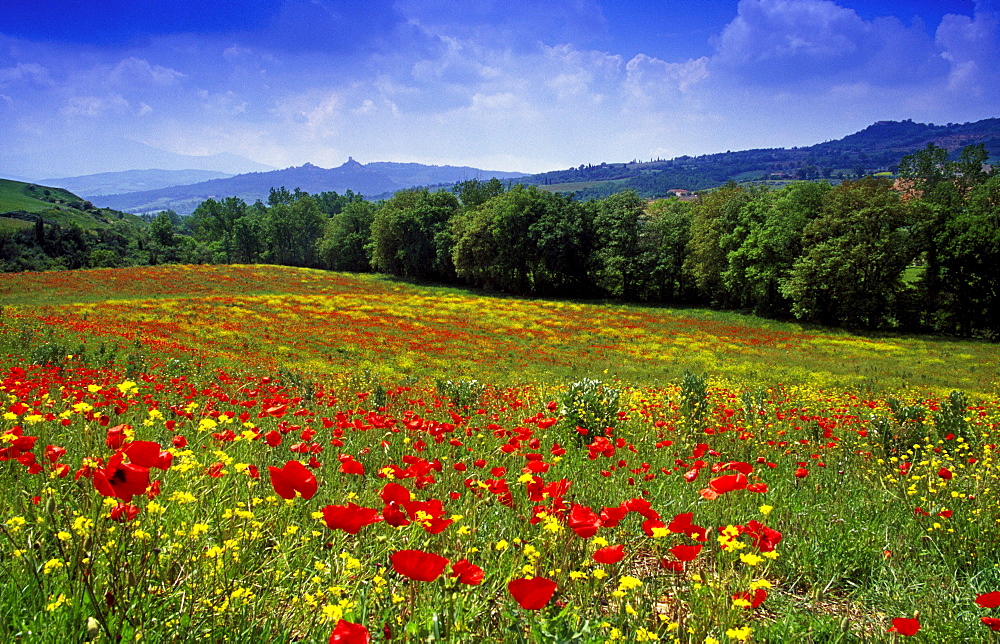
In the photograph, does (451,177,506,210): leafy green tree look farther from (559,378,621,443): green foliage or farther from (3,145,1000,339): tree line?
(559,378,621,443): green foliage

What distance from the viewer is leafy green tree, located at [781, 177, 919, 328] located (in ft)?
106

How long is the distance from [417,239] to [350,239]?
15232 mm

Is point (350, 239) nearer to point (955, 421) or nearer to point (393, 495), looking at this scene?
point (955, 421)

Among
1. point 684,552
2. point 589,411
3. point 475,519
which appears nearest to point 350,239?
point 589,411

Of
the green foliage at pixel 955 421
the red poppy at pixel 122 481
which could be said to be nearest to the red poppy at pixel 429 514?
the red poppy at pixel 122 481

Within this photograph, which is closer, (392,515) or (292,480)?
(292,480)

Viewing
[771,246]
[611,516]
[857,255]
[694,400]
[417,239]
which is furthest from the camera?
[417,239]

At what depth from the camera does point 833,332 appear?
3241 cm

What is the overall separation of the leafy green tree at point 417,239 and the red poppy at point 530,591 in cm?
5617

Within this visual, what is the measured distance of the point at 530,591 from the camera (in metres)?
1.51

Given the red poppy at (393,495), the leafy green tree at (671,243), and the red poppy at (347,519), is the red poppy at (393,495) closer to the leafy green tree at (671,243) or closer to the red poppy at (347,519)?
the red poppy at (347,519)

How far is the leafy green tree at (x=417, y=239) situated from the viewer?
58.5 meters

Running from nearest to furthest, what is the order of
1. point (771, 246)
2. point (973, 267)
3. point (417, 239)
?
point (973, 267) → point (771, 246) → point (417, 239)

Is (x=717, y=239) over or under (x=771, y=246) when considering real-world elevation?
over
